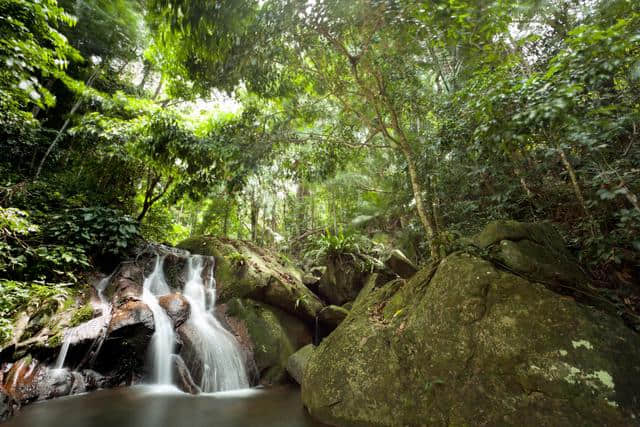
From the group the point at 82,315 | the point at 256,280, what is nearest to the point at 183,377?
the point at 82,315

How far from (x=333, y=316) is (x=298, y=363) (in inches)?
65.8

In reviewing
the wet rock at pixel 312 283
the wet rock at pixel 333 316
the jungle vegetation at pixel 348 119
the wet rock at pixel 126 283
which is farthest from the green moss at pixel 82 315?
the wet rock at pixel 312 283

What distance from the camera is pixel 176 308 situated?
5867 mm

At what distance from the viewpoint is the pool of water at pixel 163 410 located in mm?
3469

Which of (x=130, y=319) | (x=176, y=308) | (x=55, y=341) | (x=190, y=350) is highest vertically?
(x=176, y=308)

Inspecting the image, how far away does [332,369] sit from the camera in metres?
3.53

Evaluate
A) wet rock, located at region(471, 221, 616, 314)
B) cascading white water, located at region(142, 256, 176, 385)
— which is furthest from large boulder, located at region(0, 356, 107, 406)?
wet rock, located at region(471, 221, 616, 314)

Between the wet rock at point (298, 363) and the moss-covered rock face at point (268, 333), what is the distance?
279mm

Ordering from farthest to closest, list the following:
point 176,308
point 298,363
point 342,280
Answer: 1. point 342,280
2. point 176,308
3. point 298,363

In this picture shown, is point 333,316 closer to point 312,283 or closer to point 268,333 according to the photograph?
point 268,333

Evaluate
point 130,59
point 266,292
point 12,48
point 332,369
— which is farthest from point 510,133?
point 130,59

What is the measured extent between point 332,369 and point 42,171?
10.7 metres

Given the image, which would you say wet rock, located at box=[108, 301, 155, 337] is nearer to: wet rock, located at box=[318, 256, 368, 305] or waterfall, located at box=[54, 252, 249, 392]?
waterfall, located at box=[54, 252, 249, 392]

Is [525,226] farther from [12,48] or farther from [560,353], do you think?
[12,48]
